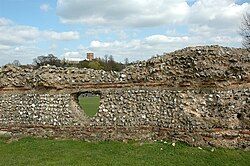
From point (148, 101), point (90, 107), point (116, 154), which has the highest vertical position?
point (148, 101)

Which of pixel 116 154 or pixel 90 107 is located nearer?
pixel 116 154

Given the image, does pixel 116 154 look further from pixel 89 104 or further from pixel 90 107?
pixel 89 104

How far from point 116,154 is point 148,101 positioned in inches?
79.2

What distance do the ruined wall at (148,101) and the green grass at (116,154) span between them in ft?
1.77

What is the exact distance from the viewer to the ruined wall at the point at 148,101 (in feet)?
31.4

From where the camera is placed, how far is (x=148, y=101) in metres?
10.3

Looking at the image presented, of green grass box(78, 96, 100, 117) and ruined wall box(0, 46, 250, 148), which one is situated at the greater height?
ruined wall box(0, 46, 250, 148)

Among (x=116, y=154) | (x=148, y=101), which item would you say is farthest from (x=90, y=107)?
(x=116, y=154)

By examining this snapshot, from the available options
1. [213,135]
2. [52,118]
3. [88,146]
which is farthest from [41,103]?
[213,135]

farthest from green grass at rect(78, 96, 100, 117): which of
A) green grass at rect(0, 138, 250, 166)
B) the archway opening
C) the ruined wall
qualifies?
green grass at rect(0, 138, 250, 166)

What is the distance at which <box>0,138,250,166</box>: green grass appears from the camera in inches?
328

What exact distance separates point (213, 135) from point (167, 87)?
6.08ft

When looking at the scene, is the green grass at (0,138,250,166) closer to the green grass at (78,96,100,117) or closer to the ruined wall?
the ruined wall

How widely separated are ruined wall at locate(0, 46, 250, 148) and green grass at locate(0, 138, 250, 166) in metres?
0.54
